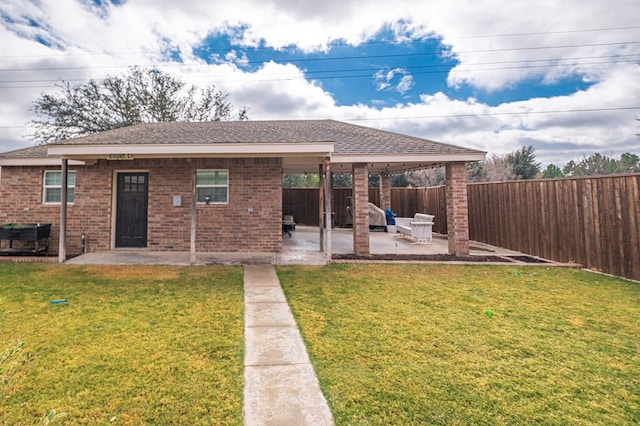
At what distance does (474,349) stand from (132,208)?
987cm

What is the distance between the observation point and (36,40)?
15789 millimetres

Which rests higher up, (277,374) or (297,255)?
(297,255)

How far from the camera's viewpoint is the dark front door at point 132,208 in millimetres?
9516

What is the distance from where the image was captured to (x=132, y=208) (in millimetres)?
9539

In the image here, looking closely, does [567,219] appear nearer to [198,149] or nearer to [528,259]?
[528,259]

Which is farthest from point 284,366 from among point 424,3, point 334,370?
point 424,3

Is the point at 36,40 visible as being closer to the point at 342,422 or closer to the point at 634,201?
the point at 342,422

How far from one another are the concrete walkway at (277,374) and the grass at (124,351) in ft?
0.40

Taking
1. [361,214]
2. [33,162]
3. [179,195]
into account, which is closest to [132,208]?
[179,195]

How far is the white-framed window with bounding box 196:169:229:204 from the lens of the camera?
30.6 feet

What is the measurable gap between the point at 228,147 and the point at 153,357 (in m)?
5.17

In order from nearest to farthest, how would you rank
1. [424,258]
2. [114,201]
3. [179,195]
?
[424,258]
[179,195]
[114,201]

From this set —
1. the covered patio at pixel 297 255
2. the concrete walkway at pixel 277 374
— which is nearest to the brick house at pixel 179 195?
the covered patio at pixel 297 255

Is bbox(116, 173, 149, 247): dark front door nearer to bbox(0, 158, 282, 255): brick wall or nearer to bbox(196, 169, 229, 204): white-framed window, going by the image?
bbox(0, 158, 282, 255): brick wall
